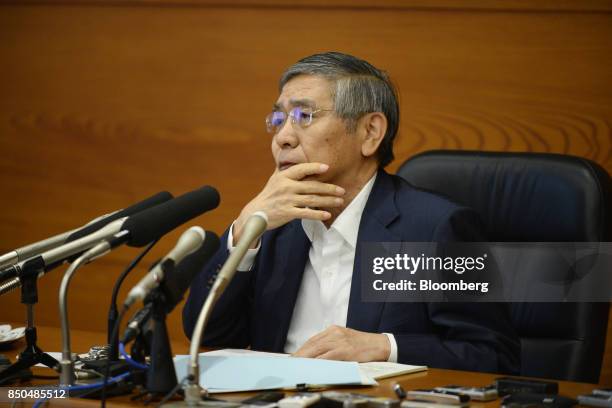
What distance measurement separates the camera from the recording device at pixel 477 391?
5.02 ft

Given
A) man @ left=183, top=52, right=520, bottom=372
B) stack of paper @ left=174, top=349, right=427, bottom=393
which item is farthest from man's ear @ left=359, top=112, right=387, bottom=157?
stack of paper @ left=174, top=349, right=427, bottom=393

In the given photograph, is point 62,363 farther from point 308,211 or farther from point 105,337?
point 308,211

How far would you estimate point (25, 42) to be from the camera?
12.9 ft

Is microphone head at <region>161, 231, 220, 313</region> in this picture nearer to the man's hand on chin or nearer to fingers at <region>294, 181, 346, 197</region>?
the man's hand on chin

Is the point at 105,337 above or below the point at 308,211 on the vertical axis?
below

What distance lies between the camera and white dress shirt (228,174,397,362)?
2.34m

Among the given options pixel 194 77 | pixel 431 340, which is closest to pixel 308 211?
pixel 431 340

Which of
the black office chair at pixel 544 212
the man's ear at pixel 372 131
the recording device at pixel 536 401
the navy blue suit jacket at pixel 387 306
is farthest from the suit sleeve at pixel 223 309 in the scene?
the recording device at pixel 536 401

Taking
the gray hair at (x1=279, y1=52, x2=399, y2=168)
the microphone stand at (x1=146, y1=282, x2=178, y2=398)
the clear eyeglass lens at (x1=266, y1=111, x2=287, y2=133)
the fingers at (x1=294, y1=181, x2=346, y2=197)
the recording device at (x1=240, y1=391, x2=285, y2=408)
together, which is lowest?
the recording device at (x1=240, y1=391, x2=285, y2=408)

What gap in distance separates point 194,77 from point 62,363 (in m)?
2.21

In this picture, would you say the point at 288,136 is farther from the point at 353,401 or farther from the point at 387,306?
the point at 353,401

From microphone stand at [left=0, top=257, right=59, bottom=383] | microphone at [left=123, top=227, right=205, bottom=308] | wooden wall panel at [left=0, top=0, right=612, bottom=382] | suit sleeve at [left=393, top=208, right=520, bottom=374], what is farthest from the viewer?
wooden wall panel at [left=0, top=0, right=612, bottom=382]

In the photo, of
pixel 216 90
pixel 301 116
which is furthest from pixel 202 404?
pixel 216 90

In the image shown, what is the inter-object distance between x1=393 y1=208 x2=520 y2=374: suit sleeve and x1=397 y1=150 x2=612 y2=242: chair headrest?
11 centimetres
